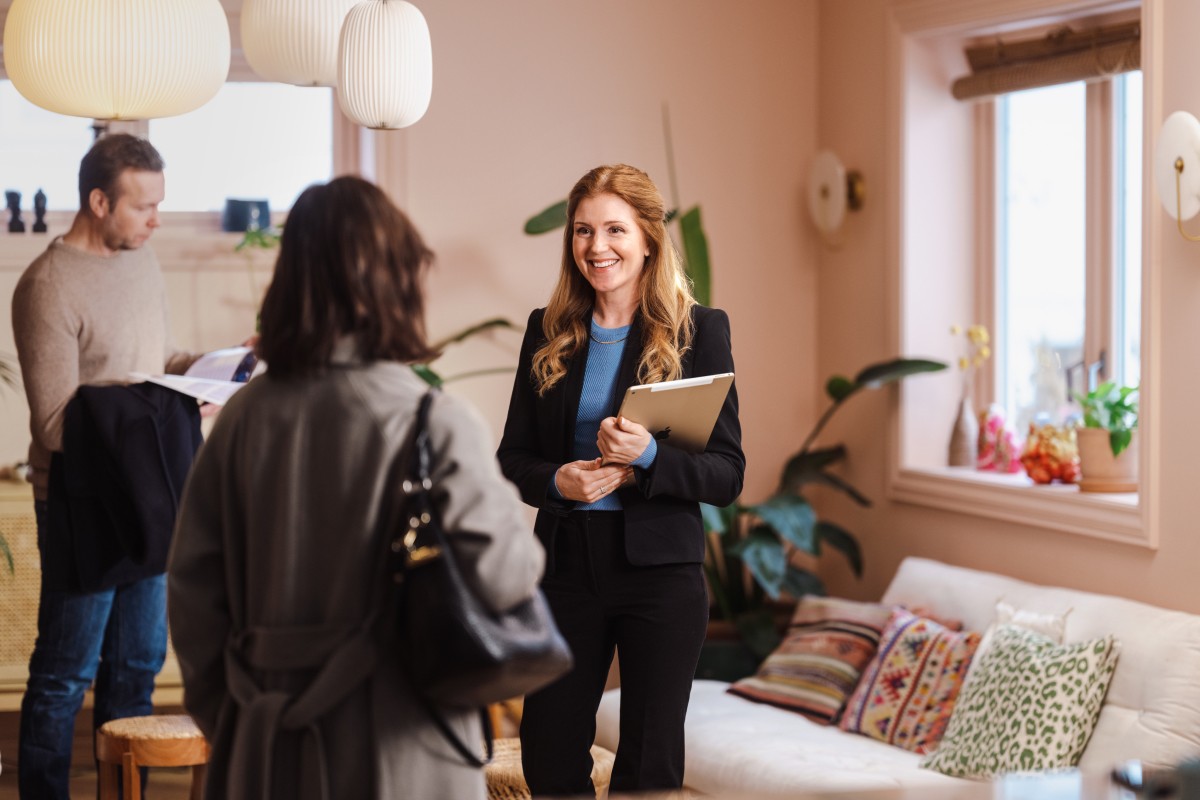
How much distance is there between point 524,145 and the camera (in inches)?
181

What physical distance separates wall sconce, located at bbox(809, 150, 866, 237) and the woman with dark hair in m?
3.19

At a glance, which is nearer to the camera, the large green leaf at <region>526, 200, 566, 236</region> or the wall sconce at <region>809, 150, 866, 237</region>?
the large green leaf at <region>526, 200, 566, 236</region>

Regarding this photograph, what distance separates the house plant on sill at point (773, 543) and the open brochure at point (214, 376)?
1.52 metres

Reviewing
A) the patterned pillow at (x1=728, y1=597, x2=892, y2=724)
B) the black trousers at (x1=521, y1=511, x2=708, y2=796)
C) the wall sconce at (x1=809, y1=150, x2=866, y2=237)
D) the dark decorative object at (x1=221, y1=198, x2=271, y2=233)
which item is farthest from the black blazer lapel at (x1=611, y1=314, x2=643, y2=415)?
the dark decorative object at (x1=221, y1=198, x2=271, y2=233)

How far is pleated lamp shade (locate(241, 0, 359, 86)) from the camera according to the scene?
10.2 feet

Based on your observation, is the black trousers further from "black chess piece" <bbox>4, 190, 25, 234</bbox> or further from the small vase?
"black chess piece" <bbox>4, 190, 25, 234</bbox>

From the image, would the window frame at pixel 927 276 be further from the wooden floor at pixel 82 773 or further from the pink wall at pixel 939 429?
the wooden floor at pixel 82 773

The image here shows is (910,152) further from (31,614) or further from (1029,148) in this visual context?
(31,614)

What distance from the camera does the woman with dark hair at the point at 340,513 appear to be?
1596 mm

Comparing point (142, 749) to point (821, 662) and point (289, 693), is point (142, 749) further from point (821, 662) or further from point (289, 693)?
point (821, 662)

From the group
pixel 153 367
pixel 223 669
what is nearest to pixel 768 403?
pixel 153 367

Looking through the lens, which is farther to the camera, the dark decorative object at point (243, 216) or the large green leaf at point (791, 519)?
the dark decorative object at point (243, 216)

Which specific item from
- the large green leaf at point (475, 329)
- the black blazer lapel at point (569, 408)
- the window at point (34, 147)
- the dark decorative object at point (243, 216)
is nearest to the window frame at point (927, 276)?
the large green leaf at point (475, 329)

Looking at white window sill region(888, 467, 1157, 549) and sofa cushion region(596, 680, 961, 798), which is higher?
Answer: white window sill region(888, 467, 1157, 549)
